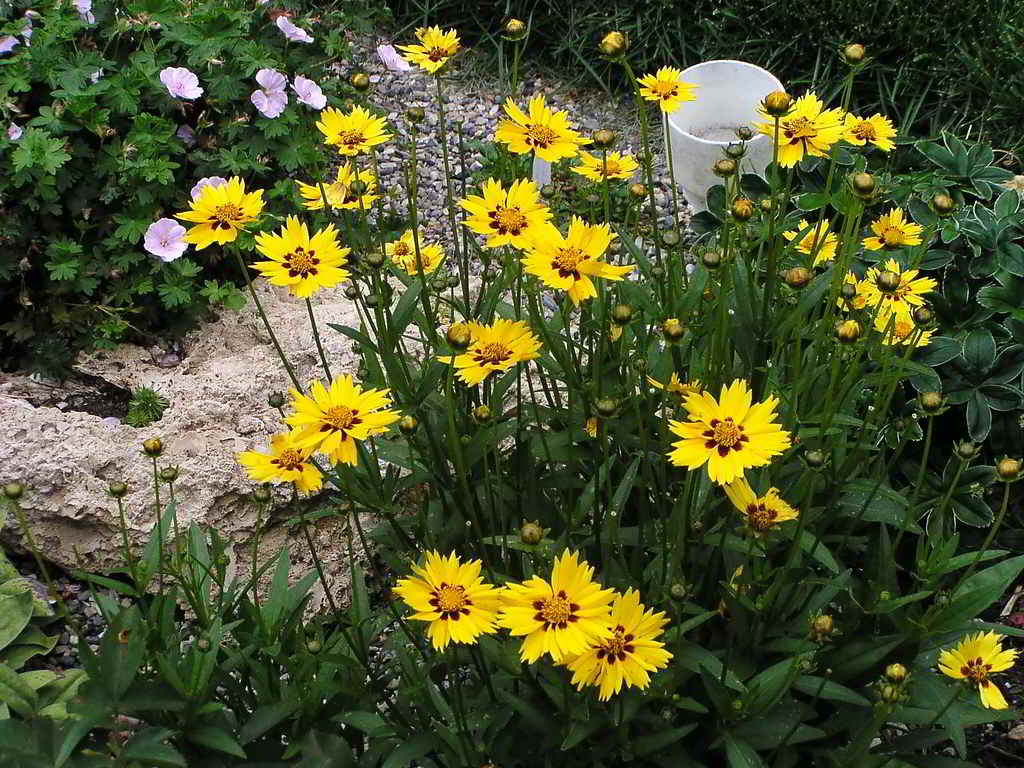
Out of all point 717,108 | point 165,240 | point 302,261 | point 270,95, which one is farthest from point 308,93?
point 302,261

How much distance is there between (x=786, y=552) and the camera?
1.99 meters

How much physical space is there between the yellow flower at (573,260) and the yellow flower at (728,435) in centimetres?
23

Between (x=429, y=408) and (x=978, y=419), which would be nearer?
(x=429, y=408)

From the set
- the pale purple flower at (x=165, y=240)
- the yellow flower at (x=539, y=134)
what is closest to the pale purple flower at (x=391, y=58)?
the pale purple flower at (x=165, y=240)

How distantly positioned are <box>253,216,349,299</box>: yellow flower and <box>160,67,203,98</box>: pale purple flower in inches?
61.1

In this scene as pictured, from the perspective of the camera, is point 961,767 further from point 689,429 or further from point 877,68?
point 877,68

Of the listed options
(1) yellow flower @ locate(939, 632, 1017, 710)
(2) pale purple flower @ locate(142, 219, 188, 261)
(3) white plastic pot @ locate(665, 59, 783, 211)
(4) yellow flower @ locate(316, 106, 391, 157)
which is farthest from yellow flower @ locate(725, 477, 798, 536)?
(3) white plastic pot @ locate(665, 59, 783, 211)

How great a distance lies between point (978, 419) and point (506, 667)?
4.38ft

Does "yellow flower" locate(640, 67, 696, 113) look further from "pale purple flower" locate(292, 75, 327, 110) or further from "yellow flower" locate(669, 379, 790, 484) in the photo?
"pale purple flower" locate(292, 75, 327, 110)

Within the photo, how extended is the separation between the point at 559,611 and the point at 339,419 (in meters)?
0.40

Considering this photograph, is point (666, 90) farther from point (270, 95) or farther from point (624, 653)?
point (270, 95)

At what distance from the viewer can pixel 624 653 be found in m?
1.54

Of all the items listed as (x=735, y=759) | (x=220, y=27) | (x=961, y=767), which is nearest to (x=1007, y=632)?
(x=961, y=767)

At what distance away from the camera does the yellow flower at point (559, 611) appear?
1.45 meters
